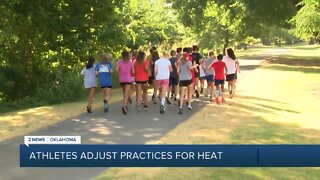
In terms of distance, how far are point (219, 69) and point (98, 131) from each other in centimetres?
600

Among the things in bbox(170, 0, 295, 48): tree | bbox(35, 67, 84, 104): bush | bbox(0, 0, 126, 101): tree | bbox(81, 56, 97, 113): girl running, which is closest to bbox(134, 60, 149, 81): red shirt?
bbox(81, 56, 97, 113): girl running

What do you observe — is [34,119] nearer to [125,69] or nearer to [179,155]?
[125,69]

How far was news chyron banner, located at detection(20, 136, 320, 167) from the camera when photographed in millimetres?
5406

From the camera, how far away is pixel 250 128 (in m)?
10.3

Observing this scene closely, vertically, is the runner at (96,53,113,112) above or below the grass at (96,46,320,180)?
above

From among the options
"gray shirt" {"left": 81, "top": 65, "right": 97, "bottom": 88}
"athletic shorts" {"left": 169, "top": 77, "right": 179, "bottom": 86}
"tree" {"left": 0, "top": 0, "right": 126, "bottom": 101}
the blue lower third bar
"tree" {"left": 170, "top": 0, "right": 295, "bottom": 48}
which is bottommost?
the blue lower third bar

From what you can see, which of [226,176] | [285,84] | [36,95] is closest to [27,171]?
[226,176]

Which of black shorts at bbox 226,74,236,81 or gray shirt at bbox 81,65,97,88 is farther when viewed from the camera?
black shorts at bbox 226,74,236,81

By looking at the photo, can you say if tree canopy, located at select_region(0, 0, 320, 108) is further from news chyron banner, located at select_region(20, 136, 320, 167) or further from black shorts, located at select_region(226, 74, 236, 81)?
news chyron banner, located at select_region(20, 136, 320, 167)

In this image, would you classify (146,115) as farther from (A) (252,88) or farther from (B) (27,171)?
(A) (252,88)

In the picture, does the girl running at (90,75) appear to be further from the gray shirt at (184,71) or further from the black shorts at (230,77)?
the black shorts at (230,77)

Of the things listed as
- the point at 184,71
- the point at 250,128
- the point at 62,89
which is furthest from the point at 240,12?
the point at 250,128

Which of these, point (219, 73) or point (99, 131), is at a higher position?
point (219, 73)

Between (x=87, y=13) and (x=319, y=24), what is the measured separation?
46.6 ft
